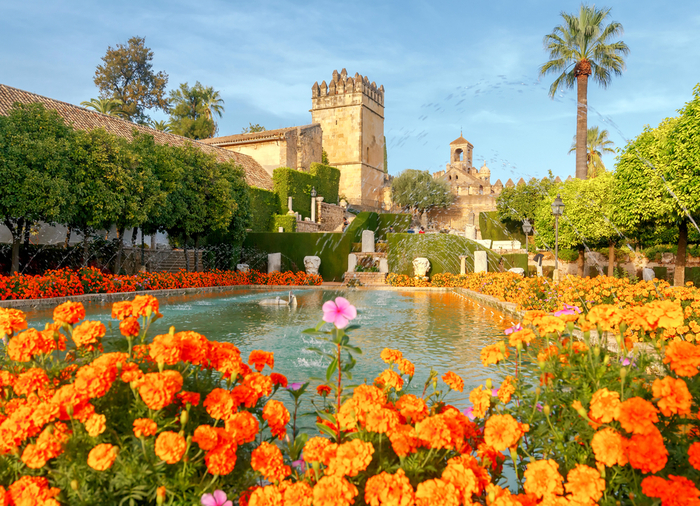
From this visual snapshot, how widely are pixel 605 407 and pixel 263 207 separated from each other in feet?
90.4

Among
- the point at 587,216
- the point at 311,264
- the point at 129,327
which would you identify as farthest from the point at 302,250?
the point at 129,327

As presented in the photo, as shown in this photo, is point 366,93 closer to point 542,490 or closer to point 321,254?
point 321,254

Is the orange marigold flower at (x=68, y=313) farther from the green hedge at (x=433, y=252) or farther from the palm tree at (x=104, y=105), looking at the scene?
the palm tree at (x=104, y=105)

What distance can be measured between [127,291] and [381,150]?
40952 millimetres

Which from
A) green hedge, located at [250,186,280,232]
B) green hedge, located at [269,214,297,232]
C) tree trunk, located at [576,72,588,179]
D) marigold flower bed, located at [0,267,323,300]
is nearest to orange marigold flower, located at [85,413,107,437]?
marigold flower bed, located at [0,267,323,300]

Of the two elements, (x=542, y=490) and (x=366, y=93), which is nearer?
(x=542, y=490)

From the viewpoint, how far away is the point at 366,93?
4762cm

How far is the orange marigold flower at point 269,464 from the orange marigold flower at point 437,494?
552 mm

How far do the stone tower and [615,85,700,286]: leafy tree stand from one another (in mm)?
31139

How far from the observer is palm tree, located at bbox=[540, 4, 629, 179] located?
21.6 meters

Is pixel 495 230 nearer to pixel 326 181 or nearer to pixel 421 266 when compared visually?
pixel 326 181

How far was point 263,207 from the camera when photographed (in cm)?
2841

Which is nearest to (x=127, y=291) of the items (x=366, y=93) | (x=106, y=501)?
(x=106, y=501)

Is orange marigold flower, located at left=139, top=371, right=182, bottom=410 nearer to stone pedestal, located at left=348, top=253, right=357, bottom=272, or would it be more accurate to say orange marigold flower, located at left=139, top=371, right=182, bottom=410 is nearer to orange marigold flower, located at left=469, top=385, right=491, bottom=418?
orange marigold flower, located at left=469, top=385, right=491, bottom=418
